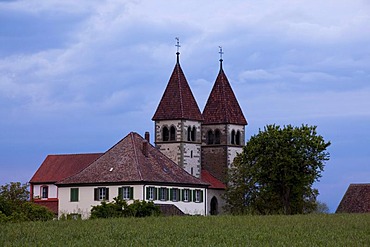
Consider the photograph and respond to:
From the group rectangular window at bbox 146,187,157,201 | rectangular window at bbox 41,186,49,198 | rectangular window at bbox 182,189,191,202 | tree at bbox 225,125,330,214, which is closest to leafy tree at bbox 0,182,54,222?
rectangular window at bbox 146,187,157,201

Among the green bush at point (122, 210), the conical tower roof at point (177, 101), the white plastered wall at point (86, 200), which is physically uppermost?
the conical tower roof at point (177, 101)

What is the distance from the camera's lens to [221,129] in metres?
110

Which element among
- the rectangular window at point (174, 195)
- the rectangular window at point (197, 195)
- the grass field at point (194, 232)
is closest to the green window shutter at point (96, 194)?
the rectangular window at point (174, 195)

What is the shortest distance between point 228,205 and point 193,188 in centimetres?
1478

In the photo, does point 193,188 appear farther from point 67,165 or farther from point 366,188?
point 67,165

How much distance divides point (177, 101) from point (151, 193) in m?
24.6

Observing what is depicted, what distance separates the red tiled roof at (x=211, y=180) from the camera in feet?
345

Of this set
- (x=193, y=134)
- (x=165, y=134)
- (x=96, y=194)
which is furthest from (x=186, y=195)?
(x=193, y=134)

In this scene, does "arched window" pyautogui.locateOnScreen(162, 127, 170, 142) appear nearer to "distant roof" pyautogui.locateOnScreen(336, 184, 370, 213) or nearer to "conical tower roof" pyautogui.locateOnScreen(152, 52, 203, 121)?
"conical tower roof" pyautogui.locateOnScreen(152, 52, 203, 121)

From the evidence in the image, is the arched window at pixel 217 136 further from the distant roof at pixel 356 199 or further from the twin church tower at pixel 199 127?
the distant roof at pixel 356 199

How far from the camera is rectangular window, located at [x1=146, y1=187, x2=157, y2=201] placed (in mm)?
81688

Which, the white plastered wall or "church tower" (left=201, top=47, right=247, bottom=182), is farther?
"church tower" (left=201, top=47, right=247, bottom=182)

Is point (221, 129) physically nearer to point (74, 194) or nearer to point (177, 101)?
point (177, 101)

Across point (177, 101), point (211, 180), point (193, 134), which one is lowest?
point (211, 180)
